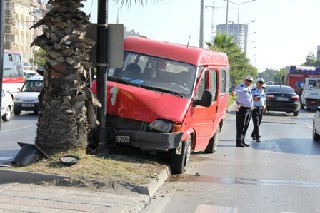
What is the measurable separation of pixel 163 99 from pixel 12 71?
2483 cm

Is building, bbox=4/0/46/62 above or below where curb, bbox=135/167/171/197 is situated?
above

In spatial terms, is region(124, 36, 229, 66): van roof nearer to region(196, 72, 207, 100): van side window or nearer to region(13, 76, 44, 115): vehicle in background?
region(196, 72, 207, 100): van side window

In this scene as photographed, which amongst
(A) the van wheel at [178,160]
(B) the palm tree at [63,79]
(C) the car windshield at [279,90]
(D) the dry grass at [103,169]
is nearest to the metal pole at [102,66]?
(D) the dry grass at [103,169]

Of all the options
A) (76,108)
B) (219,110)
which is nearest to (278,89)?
(219,110)

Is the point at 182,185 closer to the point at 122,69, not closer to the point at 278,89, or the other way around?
the point at 122,69

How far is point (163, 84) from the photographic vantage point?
1037 cm

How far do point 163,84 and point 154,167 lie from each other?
1887mm

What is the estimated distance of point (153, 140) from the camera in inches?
363

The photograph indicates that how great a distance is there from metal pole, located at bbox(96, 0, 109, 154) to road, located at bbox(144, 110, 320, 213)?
1.44m

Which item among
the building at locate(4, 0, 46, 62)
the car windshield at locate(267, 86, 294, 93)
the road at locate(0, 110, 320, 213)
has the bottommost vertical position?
the road at locate(0, 110, 320, 213)

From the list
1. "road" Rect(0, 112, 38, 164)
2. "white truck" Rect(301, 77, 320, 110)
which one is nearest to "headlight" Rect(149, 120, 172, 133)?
"road" Rect(0, 112, 38, 164)

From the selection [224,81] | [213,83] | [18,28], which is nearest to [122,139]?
[213,83]

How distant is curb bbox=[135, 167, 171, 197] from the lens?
7.65 m

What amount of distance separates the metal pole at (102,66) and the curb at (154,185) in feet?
3.90
